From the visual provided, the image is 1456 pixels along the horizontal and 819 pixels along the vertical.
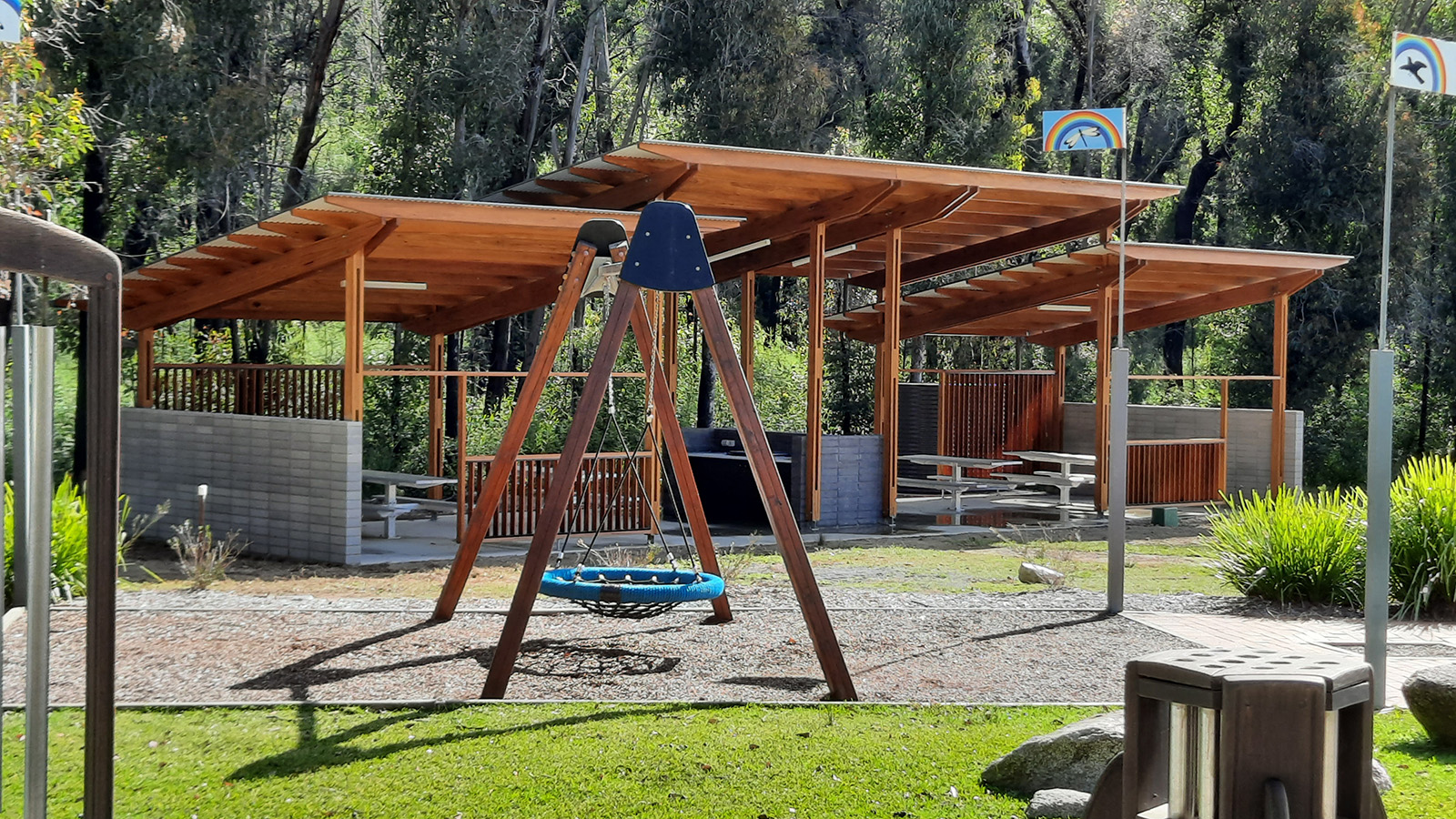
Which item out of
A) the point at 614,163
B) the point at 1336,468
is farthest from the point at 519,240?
the point at 1336,468

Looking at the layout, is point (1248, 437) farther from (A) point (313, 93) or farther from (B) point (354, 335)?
(A) point (313, 93)

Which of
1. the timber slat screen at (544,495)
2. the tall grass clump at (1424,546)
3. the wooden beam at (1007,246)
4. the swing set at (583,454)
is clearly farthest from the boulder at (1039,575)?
the wooden beam at (1007,246)

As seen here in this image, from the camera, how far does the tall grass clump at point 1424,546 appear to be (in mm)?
8945

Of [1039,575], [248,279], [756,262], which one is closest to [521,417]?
[1039,575]

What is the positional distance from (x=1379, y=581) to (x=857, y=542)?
7.49 metres

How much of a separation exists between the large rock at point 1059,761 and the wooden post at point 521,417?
3271mm

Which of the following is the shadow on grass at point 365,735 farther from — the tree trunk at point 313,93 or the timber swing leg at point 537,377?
the tree trunk at point 313,93

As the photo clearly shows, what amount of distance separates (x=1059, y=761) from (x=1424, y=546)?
5.50 metres

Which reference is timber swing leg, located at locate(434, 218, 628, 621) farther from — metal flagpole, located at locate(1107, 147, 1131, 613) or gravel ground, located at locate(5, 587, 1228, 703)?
metal flagpole, located at locate(1107, 147, 1131, 613)

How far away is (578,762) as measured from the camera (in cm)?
516

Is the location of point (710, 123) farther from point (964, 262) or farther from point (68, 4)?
point (68, 4)

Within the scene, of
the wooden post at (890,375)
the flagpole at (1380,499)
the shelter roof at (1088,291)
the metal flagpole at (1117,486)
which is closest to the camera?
the flagpole at (1380,499)

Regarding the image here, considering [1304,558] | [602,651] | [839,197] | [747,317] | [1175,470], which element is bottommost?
[602,651]

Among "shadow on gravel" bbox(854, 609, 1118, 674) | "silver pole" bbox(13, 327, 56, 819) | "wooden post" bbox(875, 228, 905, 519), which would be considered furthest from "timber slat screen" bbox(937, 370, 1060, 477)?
"silver pole" bbox(13, 327, 56, 819)
